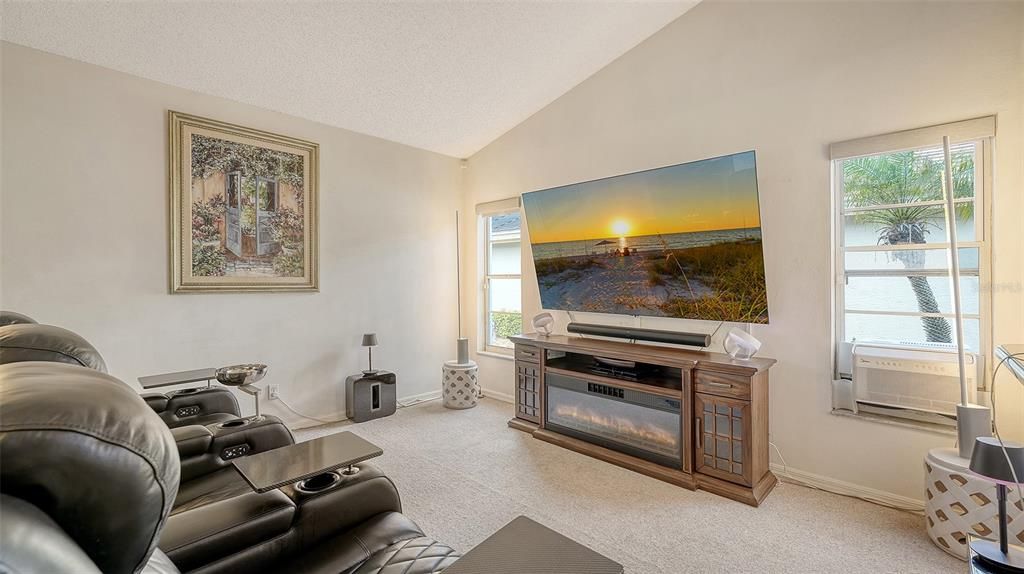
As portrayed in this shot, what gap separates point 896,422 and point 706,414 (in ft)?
3.36

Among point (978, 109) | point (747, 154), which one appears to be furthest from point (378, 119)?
point (978, 109)

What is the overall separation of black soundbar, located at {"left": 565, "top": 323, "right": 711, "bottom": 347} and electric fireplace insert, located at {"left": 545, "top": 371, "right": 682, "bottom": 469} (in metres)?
0.45

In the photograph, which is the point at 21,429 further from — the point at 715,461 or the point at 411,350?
the point at 411,350

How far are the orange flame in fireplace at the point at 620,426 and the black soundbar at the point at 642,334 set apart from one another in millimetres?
637

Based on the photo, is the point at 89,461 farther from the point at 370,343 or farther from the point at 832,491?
the point at 370,343

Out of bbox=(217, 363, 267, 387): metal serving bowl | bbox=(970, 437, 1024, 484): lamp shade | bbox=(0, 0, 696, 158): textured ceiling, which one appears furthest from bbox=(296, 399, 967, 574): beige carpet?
bbox=(0, 0, 696, 158): textured ceiling

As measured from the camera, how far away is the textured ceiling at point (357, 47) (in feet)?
8.80

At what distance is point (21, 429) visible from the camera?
1.67 ft

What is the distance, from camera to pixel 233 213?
3549 mm

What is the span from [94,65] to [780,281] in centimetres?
483

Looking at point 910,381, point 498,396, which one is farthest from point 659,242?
point 498,396

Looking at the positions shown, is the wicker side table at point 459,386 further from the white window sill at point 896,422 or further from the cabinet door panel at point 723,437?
the white window sill at point 896,422

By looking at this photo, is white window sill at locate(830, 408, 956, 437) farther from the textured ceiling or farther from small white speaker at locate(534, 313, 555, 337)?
the textured ceiling

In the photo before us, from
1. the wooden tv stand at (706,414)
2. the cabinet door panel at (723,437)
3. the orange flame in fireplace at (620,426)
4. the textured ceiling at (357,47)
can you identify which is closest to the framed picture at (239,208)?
the textured ceiling at (357,47)
